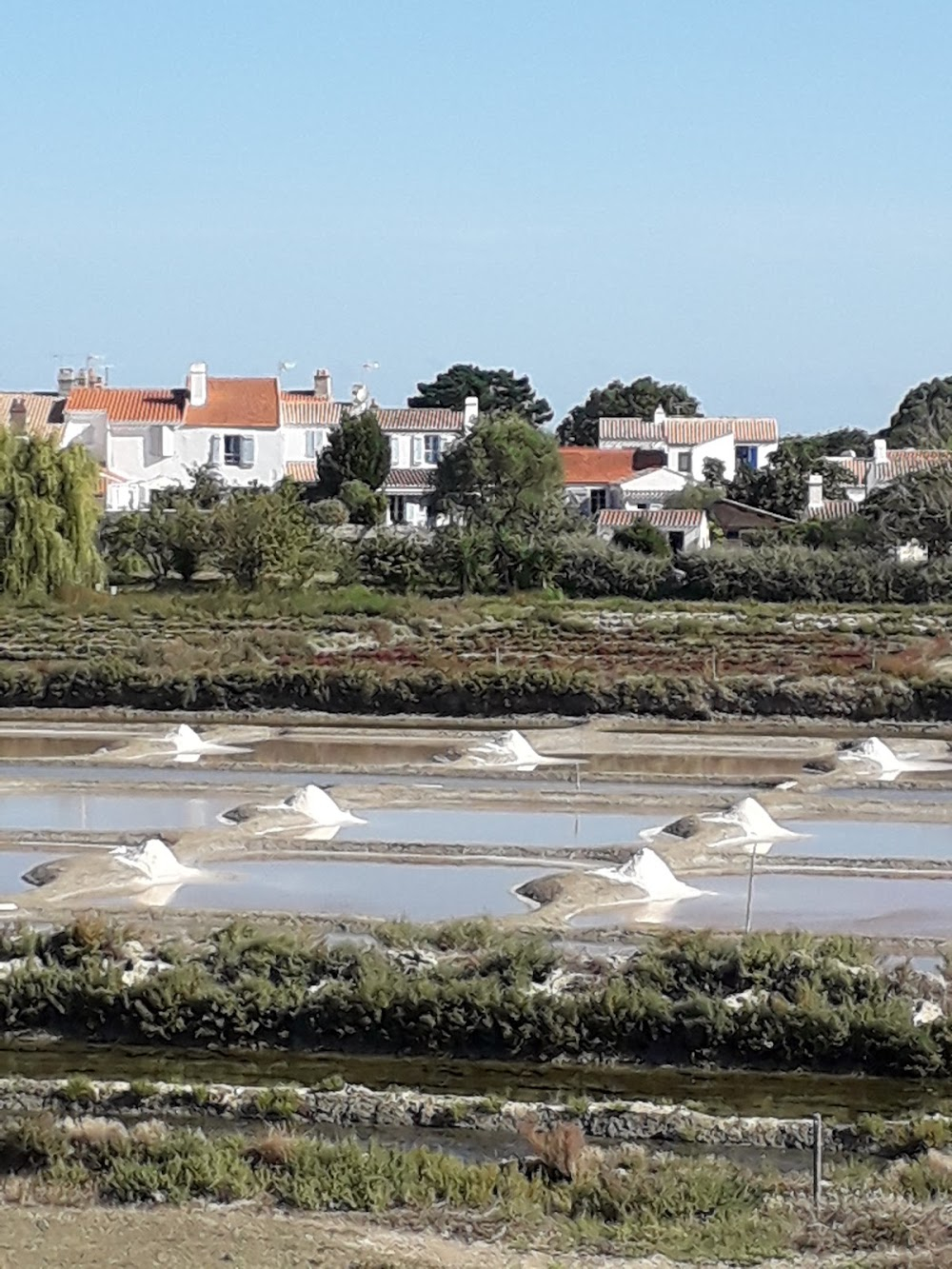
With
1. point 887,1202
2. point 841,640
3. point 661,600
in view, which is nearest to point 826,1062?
point 887,1202

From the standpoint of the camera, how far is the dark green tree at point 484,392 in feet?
341

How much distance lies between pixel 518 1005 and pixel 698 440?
67898 millimetres

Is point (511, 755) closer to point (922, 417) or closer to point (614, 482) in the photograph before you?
point (614, 482)

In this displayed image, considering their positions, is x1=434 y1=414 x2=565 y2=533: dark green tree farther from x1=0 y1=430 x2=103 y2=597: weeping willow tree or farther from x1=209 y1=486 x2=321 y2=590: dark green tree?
x1=0 y1=430 x2=103 y2=597: weeping willow tree

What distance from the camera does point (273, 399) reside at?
7425 centimetres

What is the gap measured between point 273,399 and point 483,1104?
206 ft

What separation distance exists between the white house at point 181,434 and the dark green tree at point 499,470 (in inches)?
439

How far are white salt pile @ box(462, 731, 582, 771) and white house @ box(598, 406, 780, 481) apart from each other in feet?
163

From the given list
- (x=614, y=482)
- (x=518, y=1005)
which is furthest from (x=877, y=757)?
(x=614, y=482)

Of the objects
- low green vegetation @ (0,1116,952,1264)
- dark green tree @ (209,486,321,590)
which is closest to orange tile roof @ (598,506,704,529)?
dark green tree @ (209,486,321,590)

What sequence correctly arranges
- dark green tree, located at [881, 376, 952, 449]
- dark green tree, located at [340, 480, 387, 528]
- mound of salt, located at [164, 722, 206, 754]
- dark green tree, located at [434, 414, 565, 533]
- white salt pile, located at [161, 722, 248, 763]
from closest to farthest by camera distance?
white salt pile, located at [161, 722, 248, 763], mound of salt, located at [164, 722, 206, 754], dark green tree, located at [434, 414, 565, 533], dark green tree, located at [340, 480, 387, 528], dark green tree, located at [881, 376, 952, 449]

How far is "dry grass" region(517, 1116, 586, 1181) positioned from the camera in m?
11.2

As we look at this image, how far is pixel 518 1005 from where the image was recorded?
14.0m

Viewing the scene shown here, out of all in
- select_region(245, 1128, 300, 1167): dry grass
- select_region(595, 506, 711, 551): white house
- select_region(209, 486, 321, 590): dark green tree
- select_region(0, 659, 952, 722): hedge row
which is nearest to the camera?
select_region(245, 1128, 300, 1167): dry grass
